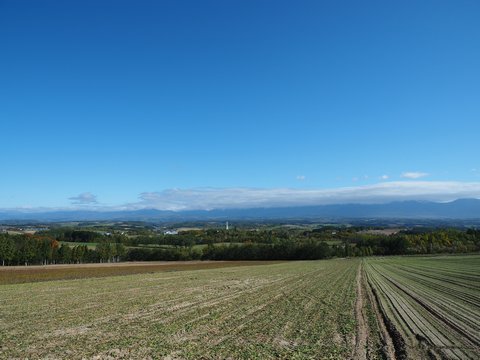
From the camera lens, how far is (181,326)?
16.5 m

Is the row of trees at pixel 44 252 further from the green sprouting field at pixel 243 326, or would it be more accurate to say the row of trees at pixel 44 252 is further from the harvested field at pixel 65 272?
the green sprouting field at pixel 243 326

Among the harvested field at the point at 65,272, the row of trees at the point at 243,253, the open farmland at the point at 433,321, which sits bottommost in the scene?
the row of trees at the point at 243,253

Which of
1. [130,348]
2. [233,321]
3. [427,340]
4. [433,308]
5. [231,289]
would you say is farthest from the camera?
[231,289]

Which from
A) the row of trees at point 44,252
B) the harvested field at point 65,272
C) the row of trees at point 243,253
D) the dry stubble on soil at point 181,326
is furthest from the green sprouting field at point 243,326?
the row of trees at point 243,253

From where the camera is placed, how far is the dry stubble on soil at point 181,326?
41.5ft

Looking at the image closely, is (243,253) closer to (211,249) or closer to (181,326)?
(211,249)

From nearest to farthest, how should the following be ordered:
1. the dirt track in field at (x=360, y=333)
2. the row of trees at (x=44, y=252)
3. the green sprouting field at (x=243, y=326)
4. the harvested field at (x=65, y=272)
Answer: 1. the dirt track in field at (x=360, y=333)
2. the green sprouting field at (x=243, y=326)
3. the harvested field at (x=65, y=272)
4. the row of trees at (x=44, y=252)

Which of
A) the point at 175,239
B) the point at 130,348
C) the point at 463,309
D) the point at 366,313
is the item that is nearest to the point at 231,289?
the point at 366,313

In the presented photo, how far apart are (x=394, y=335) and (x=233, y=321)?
6.86m

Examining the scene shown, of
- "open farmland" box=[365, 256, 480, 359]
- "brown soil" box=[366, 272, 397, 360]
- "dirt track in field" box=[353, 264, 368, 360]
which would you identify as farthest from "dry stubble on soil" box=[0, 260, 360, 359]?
"open farmland" box=[365, 256, 480, 359]

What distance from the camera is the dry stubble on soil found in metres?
12.6

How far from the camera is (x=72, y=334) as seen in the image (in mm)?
15164

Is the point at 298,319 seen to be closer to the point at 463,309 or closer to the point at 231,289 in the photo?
the point at 463,309

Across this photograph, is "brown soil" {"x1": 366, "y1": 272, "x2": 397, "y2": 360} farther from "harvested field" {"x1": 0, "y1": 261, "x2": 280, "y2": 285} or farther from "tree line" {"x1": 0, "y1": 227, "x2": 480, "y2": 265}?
"tree line" {"x1": 0, "y1": 227, "x2": 480, "y2": 265}
